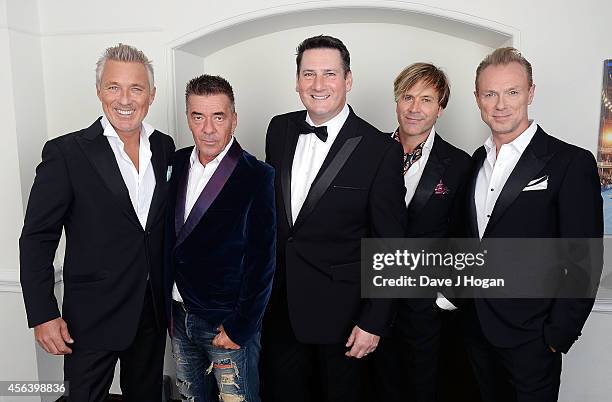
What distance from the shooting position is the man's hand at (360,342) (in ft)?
6.39

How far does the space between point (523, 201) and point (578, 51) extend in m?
1.09

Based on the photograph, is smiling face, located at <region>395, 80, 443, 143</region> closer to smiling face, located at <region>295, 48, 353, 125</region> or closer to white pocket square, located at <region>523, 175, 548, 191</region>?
smiling face, located at <region>295, 48, 353, 125</region>

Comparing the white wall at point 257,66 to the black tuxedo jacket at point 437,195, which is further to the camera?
the white wall at point 257,66

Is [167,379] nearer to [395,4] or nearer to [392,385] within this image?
[392,385]

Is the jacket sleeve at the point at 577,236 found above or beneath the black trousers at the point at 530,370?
above

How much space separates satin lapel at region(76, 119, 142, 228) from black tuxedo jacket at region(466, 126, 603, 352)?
1328 millimetres

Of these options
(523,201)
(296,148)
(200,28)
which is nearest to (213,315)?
(296,148)

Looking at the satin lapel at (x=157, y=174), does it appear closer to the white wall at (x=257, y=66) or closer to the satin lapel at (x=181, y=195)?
the satin lapel at (x=181, y=195)

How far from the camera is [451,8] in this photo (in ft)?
8.31

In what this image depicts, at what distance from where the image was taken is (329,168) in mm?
1955

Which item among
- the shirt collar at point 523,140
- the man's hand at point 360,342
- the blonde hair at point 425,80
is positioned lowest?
the man's hand at point 360,342

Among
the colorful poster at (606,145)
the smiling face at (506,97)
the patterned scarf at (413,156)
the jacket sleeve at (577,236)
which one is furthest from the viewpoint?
the colorful poster at (606,145)

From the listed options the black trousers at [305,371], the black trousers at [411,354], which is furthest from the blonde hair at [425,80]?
the black trousers at [305,371]

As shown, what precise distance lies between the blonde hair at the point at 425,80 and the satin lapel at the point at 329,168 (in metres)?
0.46
